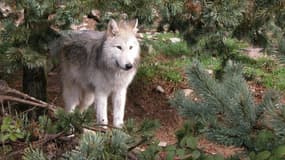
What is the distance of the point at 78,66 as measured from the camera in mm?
6555

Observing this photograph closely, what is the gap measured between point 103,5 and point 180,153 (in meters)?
2.17

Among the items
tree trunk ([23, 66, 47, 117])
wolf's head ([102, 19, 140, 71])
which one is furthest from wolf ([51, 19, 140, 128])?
tree trunk ([23, 66, 47, 117])

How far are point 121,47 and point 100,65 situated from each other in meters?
0.39

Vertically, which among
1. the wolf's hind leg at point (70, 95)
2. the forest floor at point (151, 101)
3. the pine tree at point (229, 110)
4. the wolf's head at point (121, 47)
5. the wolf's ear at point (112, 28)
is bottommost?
the forest floor at point (151, 101)

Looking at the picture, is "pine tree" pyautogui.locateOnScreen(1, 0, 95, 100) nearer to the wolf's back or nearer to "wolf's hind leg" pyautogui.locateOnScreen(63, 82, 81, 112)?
the wolf's back

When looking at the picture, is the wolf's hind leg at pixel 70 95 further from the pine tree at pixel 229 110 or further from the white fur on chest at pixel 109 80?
the pine tree at pixel 229 110

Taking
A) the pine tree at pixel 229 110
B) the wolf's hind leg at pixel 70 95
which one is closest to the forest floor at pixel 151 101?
the wolf's hind leg at pixel 70 95

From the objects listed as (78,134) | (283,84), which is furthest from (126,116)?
(78,134)

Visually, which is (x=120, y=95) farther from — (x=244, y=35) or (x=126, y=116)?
(x=244, y=35)

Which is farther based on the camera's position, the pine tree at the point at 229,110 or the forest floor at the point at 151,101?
the forest floor at the point at 151,101

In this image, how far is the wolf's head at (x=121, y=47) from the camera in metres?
5.91

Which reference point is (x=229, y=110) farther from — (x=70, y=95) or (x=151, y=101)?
(x=151, y=101)

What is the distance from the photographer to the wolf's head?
233 inches

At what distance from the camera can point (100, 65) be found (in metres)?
6.29
